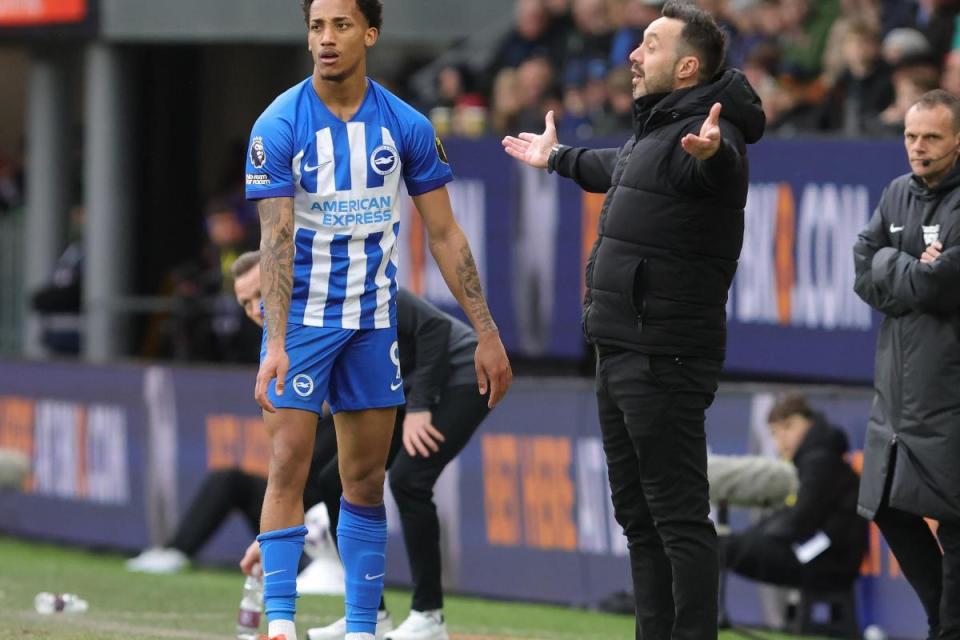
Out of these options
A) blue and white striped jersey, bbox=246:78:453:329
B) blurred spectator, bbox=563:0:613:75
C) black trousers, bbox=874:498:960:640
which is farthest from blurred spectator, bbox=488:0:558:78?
blue and white striped jersey, bbox=246:78:453:329

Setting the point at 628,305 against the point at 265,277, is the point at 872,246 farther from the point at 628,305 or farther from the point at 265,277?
the point at 265,277

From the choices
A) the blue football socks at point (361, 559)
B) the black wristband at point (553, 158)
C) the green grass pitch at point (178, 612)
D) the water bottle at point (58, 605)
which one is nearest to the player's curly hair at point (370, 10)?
the black wristband at point (553, 158)

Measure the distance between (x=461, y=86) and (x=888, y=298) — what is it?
990 centimetres

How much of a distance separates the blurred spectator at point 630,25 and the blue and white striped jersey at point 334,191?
8.86 m

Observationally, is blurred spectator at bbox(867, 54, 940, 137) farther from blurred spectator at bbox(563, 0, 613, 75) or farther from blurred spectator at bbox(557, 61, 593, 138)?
blurred spectator at bbox(563, 0, 613, 75)

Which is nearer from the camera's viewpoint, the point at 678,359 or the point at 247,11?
the point at 678,359

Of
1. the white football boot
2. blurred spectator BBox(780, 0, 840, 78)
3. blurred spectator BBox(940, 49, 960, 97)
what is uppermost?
blurred spectator BBox(780, 0, 840, 78)

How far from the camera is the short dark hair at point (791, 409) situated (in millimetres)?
10938

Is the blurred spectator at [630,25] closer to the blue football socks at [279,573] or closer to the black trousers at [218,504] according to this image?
the black trousers at [218,504]

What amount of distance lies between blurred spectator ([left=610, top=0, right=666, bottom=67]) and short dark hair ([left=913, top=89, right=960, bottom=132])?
7.85 metres

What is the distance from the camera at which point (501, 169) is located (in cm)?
1509

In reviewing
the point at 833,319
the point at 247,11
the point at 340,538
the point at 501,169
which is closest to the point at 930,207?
the point at 340,538

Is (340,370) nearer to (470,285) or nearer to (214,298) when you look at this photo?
(470,285)

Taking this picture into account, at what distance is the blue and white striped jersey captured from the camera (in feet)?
21.8
